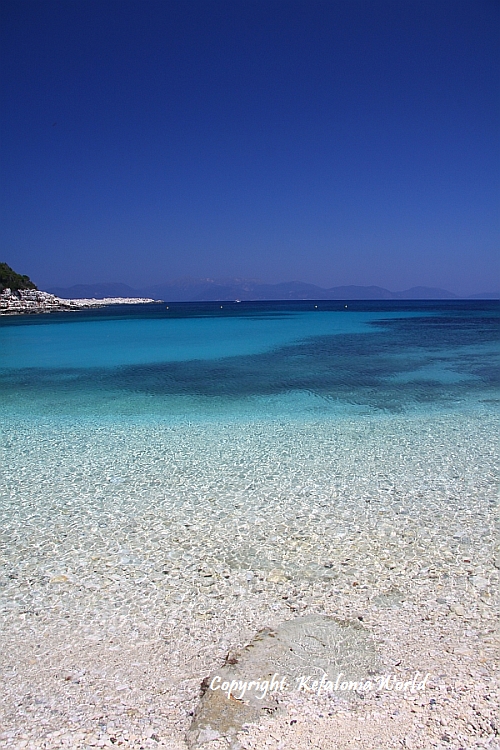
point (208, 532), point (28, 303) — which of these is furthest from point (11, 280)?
point (208, 532)

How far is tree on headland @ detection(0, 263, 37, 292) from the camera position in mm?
61406

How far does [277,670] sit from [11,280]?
67405 millimetres

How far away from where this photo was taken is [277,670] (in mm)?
2994

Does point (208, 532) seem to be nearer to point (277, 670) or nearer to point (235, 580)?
point (235, 580)

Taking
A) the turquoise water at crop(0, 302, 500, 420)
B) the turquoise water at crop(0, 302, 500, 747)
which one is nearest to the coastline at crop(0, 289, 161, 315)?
the turquoise water at crop(0, 302, 500, 420)

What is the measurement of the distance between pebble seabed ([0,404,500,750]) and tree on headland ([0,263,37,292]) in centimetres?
6085

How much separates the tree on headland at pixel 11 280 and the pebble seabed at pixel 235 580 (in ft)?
200

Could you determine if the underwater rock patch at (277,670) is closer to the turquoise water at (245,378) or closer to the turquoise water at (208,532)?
the turquoise water at (208,532)

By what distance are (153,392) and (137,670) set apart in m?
9.68

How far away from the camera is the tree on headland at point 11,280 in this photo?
201ft

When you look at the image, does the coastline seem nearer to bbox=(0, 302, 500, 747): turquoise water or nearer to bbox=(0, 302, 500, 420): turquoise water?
bbox=(0, 302, 500, 420): turquoise water

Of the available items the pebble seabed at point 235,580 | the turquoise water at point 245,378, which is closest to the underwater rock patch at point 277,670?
the pebble seabed at point 235,580

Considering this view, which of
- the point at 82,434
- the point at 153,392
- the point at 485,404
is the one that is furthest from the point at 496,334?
the point at 82,434

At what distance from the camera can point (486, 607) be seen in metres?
3.59
